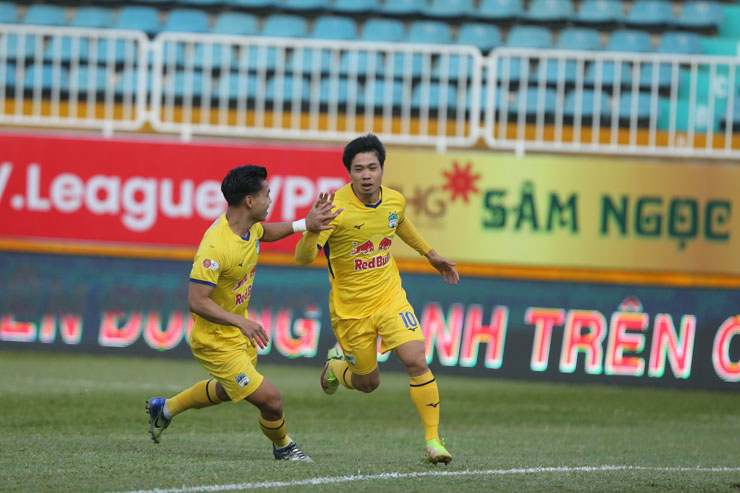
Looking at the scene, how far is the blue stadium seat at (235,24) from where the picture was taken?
624 inches

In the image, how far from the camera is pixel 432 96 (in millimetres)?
13625

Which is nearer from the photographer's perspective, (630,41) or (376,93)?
(376,93)

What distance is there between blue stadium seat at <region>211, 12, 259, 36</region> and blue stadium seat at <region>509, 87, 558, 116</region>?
433 centimetres

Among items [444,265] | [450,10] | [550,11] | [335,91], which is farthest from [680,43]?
[444,265]

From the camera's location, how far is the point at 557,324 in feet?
41.0

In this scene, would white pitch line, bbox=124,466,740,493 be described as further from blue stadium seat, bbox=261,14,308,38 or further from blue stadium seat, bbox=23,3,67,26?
blue stadium seat, bbox=23,3,67,26

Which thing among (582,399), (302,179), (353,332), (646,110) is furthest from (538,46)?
(353,332)

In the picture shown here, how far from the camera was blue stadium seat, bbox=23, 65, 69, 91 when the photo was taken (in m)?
13.7

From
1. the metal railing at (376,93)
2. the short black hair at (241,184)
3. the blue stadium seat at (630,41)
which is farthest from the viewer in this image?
the blue stadium seat at (630,41)

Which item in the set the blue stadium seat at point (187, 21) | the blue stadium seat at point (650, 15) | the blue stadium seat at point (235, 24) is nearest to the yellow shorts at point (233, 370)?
the blue stadium seat at point (235, 24)

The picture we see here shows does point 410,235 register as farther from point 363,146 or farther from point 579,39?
point 579,39

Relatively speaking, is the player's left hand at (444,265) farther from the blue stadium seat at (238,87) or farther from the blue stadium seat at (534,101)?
the blue stadium seat at (238,87)

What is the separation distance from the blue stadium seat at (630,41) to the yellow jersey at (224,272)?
9.82 metres

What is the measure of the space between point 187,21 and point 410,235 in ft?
31.1
